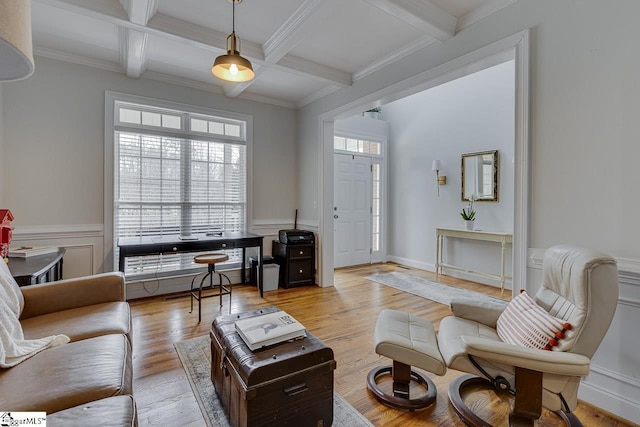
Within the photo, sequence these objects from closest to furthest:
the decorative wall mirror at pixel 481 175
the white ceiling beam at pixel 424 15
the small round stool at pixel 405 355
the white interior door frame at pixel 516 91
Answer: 1. the small round stool at pixel 405 355
2. the white interior door frame at pixel 516 91
3. the white ceiling beam at pixel 424 15
4. the decorative wall mirror at pixel 481 175

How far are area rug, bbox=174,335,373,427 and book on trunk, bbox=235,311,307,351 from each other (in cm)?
51

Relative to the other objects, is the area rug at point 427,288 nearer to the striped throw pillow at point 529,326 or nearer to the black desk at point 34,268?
the striped throw pillow at point 529,326

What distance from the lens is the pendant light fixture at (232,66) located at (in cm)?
204

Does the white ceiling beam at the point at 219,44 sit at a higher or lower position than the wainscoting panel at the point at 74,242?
higher

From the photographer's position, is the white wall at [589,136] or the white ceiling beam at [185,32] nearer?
the white wall at [589,136]

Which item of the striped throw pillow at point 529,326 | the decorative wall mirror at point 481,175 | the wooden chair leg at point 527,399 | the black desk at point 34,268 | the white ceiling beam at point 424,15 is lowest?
the wooden chair leg at point 527,399

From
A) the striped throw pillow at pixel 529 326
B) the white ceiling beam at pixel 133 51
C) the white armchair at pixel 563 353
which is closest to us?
the white armchair at pixel 563 353

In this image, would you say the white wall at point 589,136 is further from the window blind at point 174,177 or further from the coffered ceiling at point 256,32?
the window blind at point 174,177

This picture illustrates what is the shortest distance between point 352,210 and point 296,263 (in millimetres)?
1884

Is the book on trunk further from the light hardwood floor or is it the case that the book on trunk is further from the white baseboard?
the white baseboard

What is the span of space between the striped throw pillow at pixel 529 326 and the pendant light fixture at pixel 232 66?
2330 millimetres

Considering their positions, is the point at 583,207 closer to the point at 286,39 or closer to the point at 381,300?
the point at 381,300

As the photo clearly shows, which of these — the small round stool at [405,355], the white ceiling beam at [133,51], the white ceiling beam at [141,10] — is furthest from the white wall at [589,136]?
the white ceiling beam at [133,51]

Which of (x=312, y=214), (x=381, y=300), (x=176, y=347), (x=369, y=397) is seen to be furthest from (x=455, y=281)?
(x=176, y=347)
